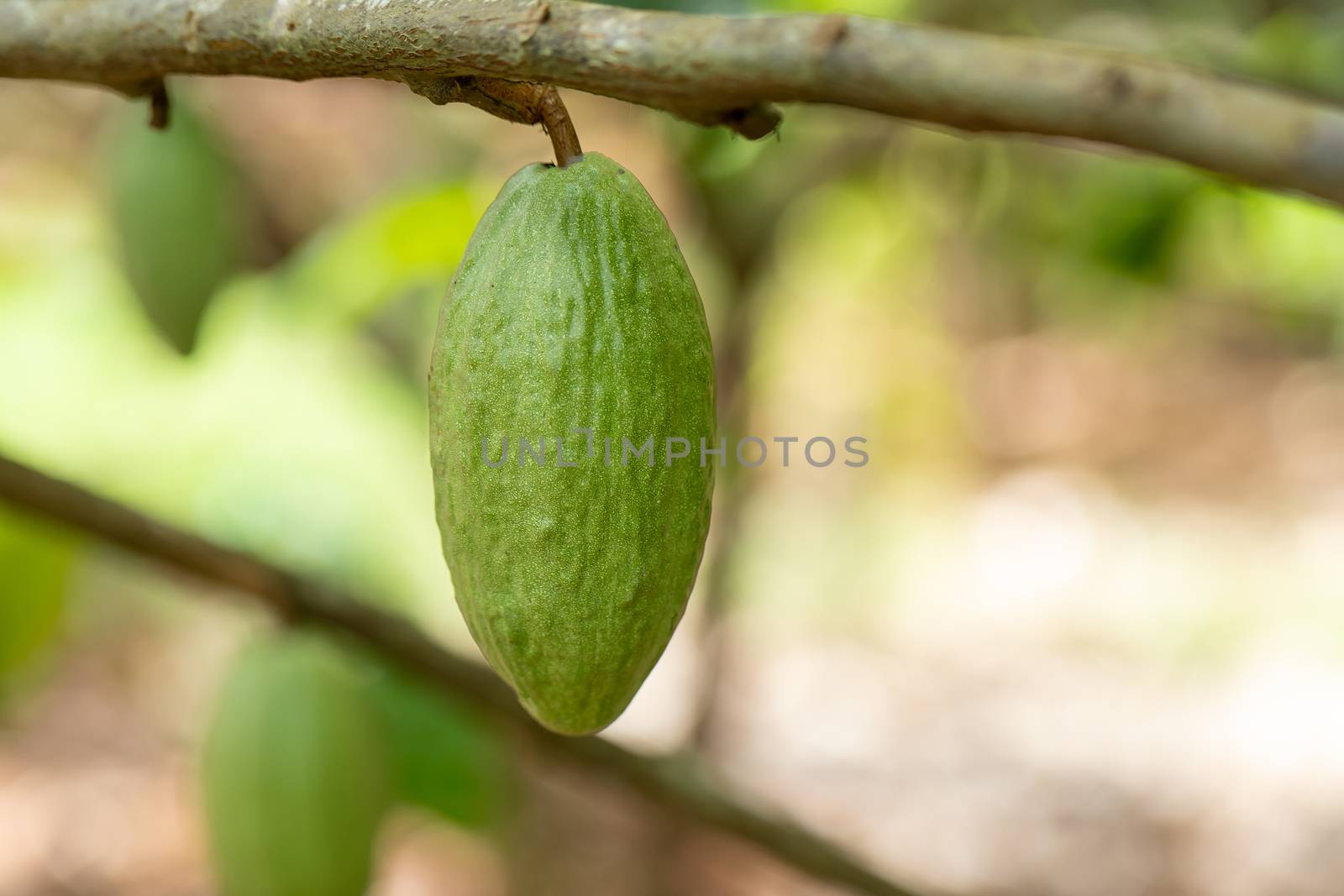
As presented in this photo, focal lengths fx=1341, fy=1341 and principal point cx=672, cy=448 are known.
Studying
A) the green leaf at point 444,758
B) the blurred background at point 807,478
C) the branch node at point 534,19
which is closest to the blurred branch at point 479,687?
the blurred background at point 807,478

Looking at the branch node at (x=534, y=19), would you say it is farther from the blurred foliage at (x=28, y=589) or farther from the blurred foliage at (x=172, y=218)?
the blurred foliage at (x=28, y=589)

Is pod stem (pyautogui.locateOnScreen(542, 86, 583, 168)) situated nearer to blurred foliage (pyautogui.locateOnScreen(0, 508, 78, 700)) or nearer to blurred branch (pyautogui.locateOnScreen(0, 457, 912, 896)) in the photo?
blurred branch (pyautogui.locateOnScreen(0, 457, 912, 896))

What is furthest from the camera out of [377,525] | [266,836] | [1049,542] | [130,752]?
[1049,542]

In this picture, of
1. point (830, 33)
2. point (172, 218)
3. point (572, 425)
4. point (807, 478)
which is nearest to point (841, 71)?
point (830, 33)

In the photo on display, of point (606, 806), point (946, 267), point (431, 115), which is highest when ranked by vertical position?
point (946, 267)

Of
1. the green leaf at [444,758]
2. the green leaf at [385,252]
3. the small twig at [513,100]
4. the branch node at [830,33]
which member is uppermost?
the green leaf at [385,252]

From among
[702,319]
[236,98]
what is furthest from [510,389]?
[236,98]

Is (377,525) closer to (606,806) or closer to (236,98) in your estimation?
(606,806)

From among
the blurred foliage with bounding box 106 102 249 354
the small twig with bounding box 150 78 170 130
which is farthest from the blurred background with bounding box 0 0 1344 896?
the small twig with bounding box 150 78 170 130
